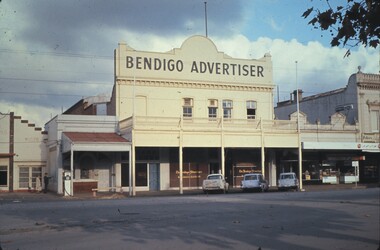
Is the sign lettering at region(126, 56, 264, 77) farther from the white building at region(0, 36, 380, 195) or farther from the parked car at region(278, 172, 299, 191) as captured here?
the parked car at region(278, 172, 299, 191)

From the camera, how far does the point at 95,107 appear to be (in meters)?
50.9

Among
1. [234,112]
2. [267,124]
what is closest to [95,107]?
[234,112]

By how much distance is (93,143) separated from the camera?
3478 cm

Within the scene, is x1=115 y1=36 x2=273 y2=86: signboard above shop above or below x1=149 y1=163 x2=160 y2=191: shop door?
above

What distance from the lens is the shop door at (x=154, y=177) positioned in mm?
40987

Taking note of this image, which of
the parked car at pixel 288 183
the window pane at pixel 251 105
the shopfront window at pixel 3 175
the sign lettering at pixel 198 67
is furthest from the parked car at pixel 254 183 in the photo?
the shopfront window at pixel 3 175

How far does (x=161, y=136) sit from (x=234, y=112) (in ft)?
31.7

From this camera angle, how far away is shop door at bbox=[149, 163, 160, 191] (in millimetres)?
40987

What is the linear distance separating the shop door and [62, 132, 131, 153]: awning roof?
4.42 meters

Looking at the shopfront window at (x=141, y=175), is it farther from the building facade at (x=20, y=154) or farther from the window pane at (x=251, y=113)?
the window pane at (x=251, y=113)

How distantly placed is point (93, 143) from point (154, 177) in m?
8.05

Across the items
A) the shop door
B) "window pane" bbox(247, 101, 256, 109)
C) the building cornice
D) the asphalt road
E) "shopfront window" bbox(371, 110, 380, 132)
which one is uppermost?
the building cornice

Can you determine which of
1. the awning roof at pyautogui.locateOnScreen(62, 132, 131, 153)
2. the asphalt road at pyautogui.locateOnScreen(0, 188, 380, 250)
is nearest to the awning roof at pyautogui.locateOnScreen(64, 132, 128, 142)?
the awning roof at pyautogui.locateOnScreen(62, 132, 131, 153)

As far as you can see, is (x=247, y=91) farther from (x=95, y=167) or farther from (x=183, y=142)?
(x=95, y=167)
